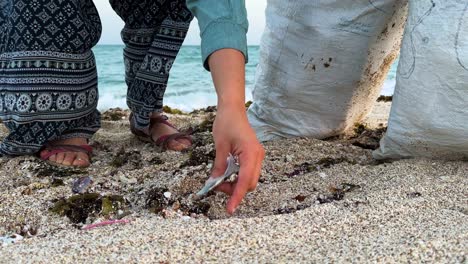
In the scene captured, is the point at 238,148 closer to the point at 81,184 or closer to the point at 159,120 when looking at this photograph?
the point at 81,184

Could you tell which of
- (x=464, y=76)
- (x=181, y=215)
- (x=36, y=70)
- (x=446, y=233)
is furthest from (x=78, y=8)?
(x=446, y=233)

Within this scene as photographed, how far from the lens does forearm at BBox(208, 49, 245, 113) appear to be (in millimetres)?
1128

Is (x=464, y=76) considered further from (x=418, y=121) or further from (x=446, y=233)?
(x=446, y=233)

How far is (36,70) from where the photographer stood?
168 centimetres

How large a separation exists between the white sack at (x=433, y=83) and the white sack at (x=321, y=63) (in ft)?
0.69

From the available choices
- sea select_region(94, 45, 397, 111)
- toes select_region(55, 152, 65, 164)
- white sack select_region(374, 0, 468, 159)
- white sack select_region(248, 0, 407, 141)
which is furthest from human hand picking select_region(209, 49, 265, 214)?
sea select_region(94, 45, 397, 111)

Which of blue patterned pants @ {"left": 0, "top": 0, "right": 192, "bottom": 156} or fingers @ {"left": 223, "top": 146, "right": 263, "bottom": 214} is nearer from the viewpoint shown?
fingers @ {"left": 223, "top": 146, "right": 263, "bottom": 214}

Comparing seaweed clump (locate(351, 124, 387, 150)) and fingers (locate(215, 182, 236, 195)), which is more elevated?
fingers (locate(215, 182, 236, 195))

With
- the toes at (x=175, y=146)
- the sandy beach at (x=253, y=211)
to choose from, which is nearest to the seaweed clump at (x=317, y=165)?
the sandy beach at (x=253, y=211)

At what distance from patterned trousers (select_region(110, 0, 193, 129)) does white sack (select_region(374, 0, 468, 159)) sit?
75 cm

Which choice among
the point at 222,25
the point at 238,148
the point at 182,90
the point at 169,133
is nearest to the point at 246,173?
the point at 238,148

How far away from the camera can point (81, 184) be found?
57.6 inches

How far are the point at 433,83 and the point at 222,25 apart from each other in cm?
56

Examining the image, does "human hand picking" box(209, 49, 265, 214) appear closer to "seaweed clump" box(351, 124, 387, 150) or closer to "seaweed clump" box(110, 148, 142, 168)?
"seaweed clump" box(110, 148, 142, 168)
